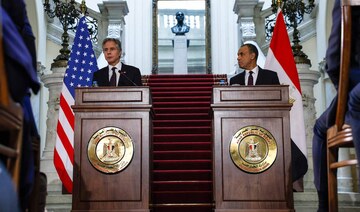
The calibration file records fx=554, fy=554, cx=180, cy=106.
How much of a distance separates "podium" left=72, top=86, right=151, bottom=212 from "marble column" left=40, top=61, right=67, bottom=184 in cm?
225

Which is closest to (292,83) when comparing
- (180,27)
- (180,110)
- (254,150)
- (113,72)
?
(113,72)

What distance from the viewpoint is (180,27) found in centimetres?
1447

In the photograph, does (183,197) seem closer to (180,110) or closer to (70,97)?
(70,97)

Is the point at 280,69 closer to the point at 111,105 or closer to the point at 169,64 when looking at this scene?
the point at 111,105

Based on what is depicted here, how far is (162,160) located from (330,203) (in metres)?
3.59

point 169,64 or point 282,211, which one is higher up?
point 169,64

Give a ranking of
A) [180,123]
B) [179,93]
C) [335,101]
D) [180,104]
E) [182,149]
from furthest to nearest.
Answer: [179,93] < [180,104] < [180,123] < [182,149] < [335,101]

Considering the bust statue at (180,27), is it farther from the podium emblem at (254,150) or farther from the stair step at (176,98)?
the podium emblem at (254,150)

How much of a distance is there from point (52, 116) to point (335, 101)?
4894mm

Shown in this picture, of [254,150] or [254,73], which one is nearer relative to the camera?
[254,150]

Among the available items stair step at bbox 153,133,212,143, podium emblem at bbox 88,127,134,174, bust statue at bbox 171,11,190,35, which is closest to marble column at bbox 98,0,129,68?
bust statue at bbox 171,11,190,35

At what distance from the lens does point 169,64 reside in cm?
1481

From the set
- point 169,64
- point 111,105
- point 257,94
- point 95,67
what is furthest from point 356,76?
point 169,64

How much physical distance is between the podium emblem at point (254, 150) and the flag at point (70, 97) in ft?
7.32
